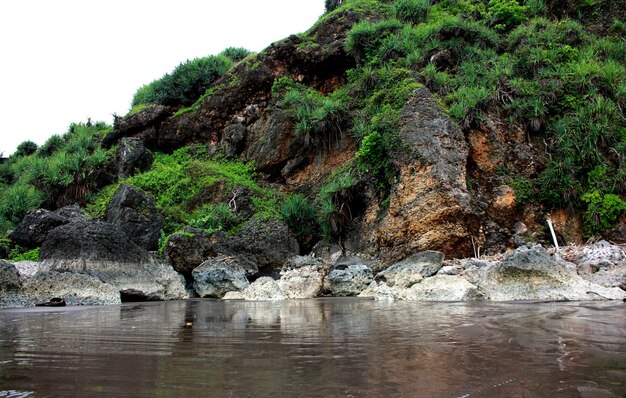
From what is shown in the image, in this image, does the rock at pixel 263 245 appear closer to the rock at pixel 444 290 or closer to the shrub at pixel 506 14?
the rock at pixel 444 290

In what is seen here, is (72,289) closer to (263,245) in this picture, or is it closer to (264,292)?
(264,292)

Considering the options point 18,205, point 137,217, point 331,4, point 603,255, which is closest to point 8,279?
point 137,217

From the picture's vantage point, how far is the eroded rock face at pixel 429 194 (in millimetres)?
11016

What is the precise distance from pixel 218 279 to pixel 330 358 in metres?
8.81

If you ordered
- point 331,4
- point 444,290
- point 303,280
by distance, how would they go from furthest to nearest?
point 331,4 < point 303,280 < point 444,290

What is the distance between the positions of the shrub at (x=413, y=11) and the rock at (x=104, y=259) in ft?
49.8

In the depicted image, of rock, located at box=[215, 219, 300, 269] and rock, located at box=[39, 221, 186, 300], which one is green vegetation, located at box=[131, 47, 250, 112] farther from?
rock, located at box=[39, 221, 186, 300]

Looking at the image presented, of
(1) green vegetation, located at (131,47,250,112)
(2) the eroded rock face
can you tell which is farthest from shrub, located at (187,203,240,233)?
(1) green vegetation, located at (131,47,250,112)

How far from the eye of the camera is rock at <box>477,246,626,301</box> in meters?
6.93

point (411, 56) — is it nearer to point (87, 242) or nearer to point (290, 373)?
point (87, 242)

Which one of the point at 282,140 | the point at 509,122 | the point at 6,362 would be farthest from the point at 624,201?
the point at 6,362

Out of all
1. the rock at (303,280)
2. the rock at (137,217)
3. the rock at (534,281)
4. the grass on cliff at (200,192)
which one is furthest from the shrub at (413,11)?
the rock at (534,281)

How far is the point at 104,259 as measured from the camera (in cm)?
1013

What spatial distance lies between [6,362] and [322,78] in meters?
18.4
